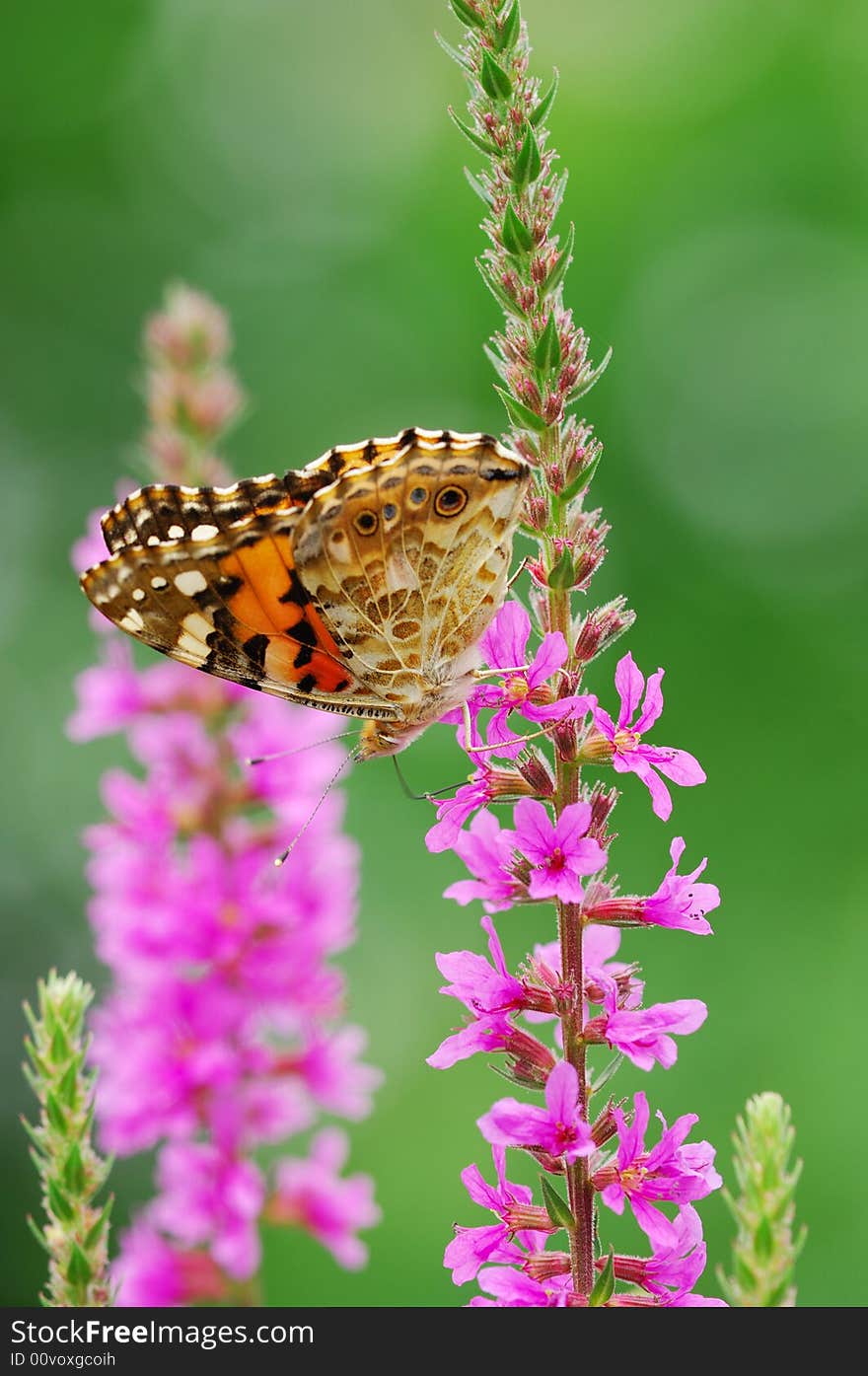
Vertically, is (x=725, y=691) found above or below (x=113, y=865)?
above

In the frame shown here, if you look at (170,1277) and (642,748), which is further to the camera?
(170,1277)

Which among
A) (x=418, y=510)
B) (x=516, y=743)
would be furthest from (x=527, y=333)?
Result: (x=418, y=510)

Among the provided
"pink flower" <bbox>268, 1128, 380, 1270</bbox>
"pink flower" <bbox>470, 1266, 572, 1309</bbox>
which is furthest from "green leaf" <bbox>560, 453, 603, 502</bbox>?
"pink flower" <bbox>268, 1128, 380, 1270</bbox>

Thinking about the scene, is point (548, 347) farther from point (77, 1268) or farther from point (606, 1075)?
point (77, 1268)

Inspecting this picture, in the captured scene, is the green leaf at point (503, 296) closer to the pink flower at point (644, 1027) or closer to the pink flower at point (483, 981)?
the pink flower at point (483, 981)

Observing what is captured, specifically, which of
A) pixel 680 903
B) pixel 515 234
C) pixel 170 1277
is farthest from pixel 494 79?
pixel 170 1277

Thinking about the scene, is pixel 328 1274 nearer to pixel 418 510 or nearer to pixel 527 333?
pixel 418 510
